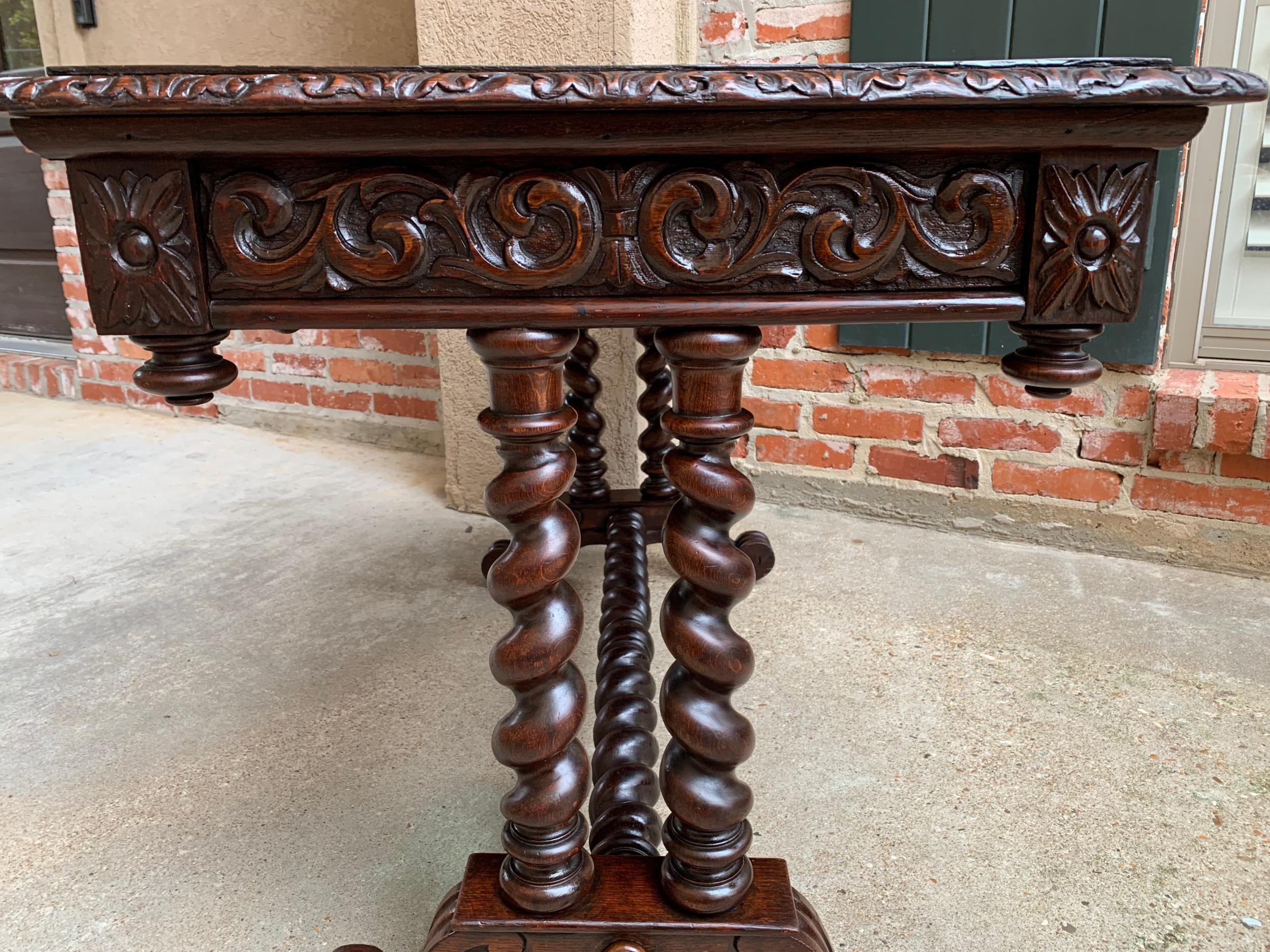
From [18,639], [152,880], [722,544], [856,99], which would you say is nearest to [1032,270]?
[856,99]

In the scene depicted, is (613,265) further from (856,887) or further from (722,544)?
(856,887)

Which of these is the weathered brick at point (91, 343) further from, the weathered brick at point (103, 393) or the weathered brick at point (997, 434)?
the weathered brick at point (997, 434)

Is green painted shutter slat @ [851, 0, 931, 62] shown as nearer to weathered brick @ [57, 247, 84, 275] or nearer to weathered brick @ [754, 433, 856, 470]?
weathered brick @ [754, 433, 856, 470]

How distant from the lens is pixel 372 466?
3025 mm

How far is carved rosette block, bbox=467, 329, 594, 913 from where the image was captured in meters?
0.87

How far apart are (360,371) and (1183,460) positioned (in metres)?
2.50

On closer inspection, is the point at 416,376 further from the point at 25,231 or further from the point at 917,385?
the point at 25,231

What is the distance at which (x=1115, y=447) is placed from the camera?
2.17 m

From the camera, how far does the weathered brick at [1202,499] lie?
2.06 meters

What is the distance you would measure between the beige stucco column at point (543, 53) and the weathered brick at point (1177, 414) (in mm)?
1203

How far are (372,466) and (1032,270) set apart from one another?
8.23ft

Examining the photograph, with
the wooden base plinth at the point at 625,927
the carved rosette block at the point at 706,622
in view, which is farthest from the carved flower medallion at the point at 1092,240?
the wooden base plinth at the point at 625,927

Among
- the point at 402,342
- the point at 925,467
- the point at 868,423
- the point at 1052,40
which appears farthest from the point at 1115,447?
the point at 402,342

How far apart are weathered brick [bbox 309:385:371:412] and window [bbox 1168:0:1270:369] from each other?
2475mm
